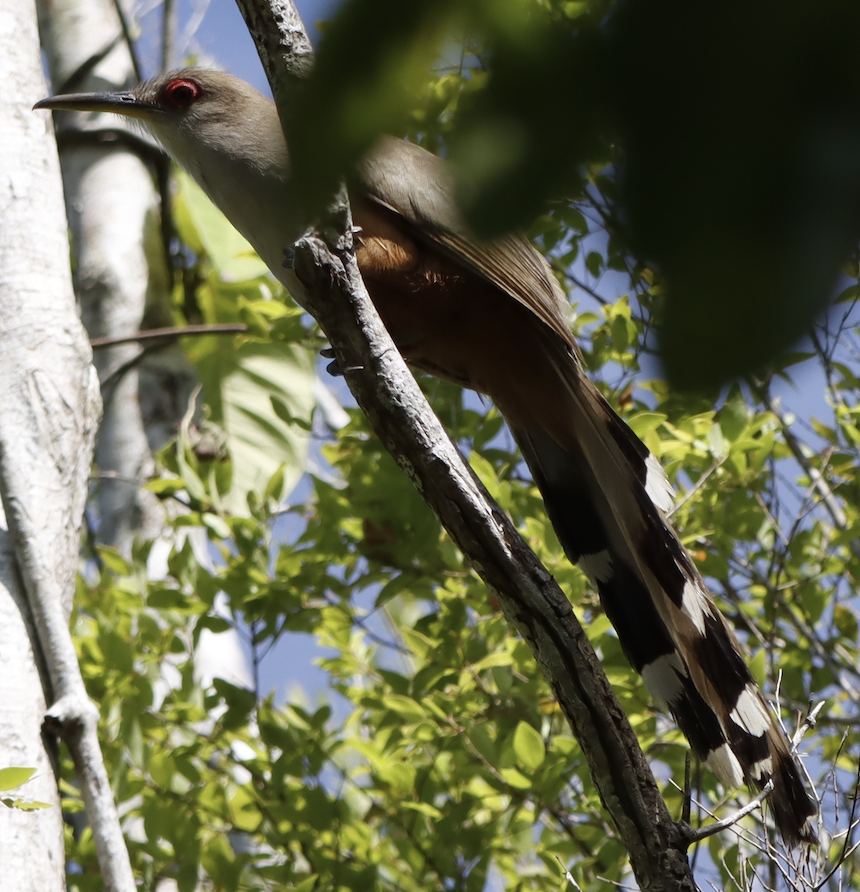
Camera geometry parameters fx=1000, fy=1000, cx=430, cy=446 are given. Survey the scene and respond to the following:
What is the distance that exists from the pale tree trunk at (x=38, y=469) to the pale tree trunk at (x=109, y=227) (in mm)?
1560

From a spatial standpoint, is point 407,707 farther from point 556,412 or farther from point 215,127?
point 215,127

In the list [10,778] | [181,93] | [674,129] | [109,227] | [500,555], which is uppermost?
[109,227]

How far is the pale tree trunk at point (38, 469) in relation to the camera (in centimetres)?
210

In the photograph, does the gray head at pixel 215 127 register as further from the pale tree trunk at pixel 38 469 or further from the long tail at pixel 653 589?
the long tail at pixel 653 589

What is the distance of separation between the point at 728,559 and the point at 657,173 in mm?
3082

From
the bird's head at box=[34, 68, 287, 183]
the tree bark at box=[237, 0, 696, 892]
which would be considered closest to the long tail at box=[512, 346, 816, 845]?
the tree bark at box=[237, 0, 696, 892]

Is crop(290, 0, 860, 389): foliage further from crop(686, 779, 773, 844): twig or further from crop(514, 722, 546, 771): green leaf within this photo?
crop(514, 722, 546, 771): green leaf

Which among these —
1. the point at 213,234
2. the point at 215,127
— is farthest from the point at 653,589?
the point at 213,234

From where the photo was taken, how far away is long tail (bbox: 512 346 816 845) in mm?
2047

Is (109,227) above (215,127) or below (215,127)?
above

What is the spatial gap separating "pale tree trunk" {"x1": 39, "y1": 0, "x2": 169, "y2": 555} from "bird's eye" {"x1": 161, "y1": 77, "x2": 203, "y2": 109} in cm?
139

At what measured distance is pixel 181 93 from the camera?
300 centimetres

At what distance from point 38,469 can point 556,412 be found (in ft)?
4.25

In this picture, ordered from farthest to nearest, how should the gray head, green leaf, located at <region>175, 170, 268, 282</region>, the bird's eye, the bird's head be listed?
1. green leaf, located at <region>175, 170, 268, 282</region>
2. the bird's eye
3. the bird's head
4. the gray head
